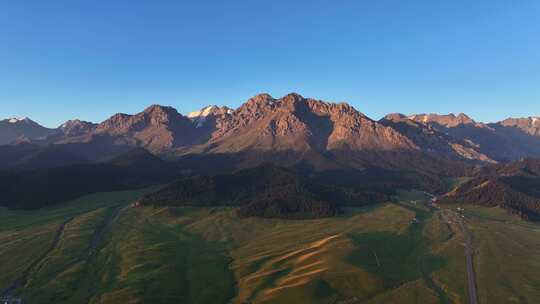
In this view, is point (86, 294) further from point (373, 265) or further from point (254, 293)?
point (373, 265)

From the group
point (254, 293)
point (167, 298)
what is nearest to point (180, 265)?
point (167, 298)

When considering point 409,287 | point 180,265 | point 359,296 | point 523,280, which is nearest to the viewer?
point 359,296

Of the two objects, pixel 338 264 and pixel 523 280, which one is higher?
pixel 338 264

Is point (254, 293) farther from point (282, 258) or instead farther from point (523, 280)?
point (523, 280)

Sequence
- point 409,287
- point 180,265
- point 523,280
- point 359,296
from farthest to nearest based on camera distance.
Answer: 1. point 180,265
2. point 523,280
3. point 409,287
4. point 359,296

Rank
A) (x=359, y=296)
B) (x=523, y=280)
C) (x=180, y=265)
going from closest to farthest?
(x=359, y=296) < (x=523, y=280) < (x=180, y=265)

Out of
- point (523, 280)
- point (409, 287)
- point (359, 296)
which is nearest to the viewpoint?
point (359, 296)

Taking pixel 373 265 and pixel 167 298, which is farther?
pixel 373 265

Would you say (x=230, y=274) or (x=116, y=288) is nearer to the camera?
(x=116, y=288)

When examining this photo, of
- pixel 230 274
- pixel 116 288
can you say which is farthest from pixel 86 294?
pixel 230 274
